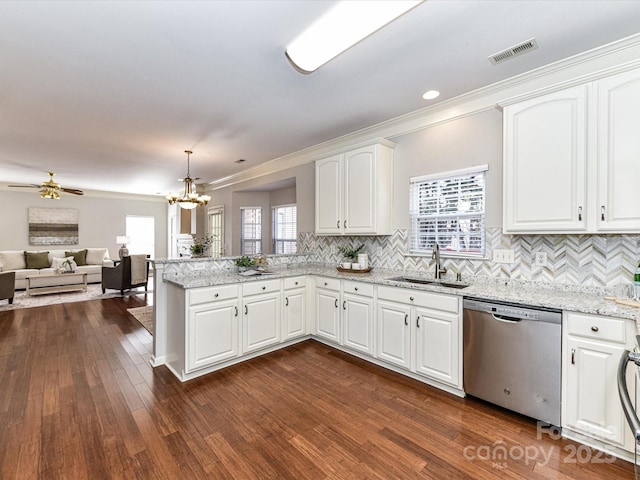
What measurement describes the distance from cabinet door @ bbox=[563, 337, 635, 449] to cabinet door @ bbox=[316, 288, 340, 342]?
2.07 meters

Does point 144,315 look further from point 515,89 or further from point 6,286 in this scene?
point 515,89

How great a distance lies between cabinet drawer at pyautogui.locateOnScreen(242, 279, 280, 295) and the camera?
3183 millimetres

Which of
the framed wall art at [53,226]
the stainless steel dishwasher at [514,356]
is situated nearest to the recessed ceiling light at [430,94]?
the stainless steel dishwasher at [514,356]

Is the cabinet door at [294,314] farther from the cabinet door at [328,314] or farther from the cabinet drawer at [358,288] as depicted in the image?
the cabinet drawer at [358,288]

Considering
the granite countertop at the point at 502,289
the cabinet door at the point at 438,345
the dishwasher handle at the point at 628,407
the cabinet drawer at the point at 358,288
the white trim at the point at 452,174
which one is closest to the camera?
the dishwasher handle at the point at 628,407

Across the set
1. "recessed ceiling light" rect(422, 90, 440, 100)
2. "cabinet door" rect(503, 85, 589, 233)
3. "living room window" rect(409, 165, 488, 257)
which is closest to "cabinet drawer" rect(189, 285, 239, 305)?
"living room window" rect(409, 165, 488, 257)

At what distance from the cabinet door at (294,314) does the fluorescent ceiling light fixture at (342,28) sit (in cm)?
246

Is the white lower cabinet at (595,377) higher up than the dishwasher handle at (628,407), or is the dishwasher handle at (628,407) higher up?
the dishwasher handle at (628,407)

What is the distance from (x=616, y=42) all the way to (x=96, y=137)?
5541 mm

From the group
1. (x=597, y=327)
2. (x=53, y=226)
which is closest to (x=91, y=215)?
(x=53, y=226)

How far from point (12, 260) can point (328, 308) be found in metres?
8.14

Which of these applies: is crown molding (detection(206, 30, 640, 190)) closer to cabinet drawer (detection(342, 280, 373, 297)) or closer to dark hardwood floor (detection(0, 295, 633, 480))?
cabinet drawer (detection(342, 280, 373, 297))

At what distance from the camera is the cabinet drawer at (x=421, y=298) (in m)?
2.50

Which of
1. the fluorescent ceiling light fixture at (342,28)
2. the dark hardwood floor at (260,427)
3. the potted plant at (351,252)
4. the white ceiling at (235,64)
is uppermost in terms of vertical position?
the white ceiling at (235,64)
